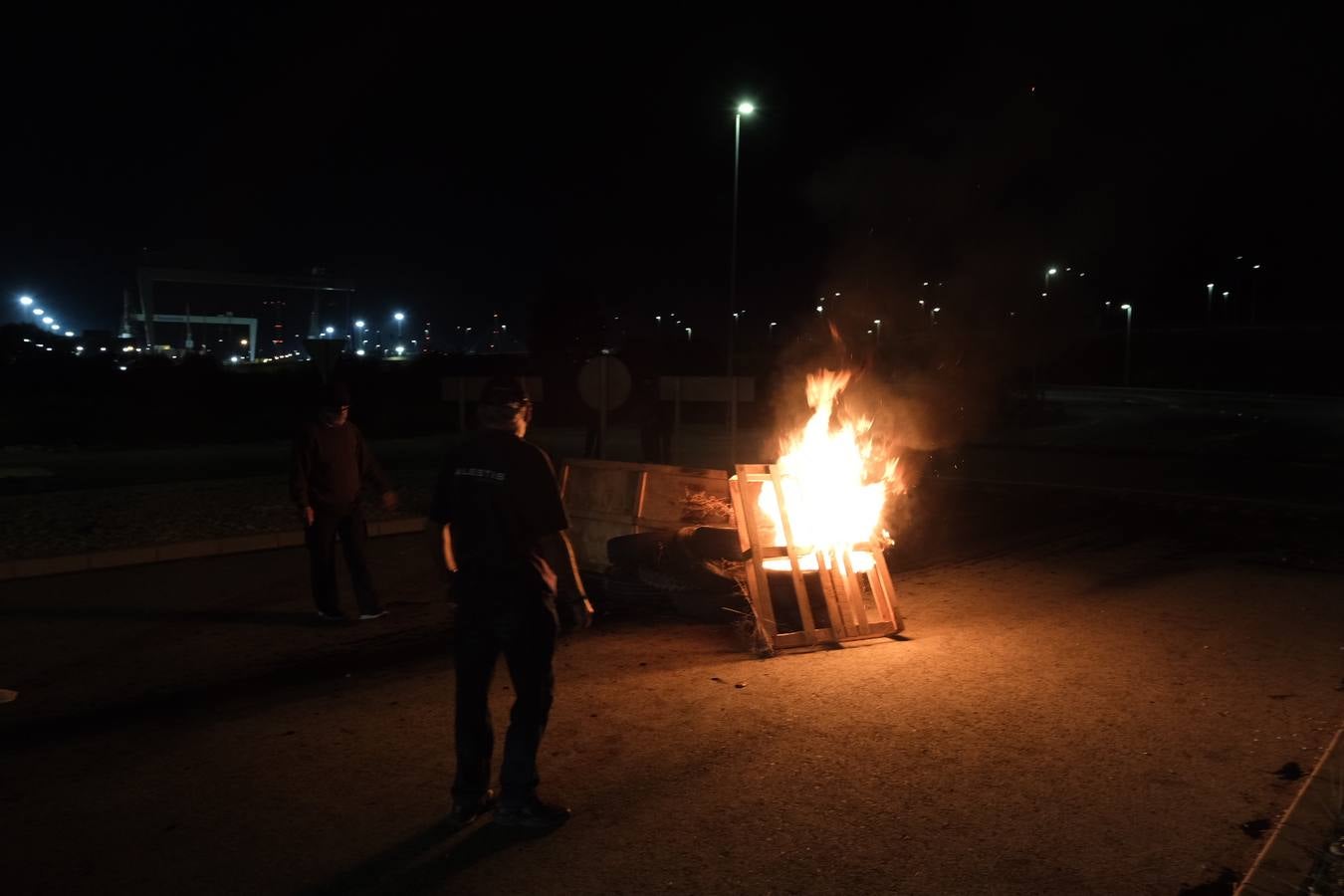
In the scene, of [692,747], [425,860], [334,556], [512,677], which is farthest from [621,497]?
[425,860]

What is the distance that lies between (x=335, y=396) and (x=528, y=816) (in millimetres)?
4412

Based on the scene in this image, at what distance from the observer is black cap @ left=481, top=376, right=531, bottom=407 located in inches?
172

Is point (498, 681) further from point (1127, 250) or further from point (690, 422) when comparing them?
point (1127, 250)

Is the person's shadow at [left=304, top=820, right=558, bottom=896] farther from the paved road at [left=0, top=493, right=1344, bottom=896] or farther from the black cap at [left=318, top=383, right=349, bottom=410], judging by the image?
the black cap at [left=318, top=383, right=349, bottom=410]

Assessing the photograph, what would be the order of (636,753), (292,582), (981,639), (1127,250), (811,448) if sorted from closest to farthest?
1. (636,753)
2. (981,639)
3. (811,448)
4. (292,582)
5. (1127,250)

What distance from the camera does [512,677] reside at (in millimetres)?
4273

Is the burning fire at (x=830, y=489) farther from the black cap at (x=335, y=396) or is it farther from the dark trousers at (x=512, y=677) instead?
the dark trousers at (x=512, y=677)

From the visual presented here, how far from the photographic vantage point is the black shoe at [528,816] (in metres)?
4.27

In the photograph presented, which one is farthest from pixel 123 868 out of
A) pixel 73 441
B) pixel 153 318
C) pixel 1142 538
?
pixel 153 318

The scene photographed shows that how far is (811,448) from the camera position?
26.5 feet

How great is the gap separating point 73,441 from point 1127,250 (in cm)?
9338

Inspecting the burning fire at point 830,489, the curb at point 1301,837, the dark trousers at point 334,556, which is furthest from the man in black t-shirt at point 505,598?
the dark trousers at point 334,556

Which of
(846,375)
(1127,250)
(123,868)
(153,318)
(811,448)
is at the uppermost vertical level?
(1127,250)

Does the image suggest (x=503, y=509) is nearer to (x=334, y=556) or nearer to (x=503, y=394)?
(x=503, y=394)
